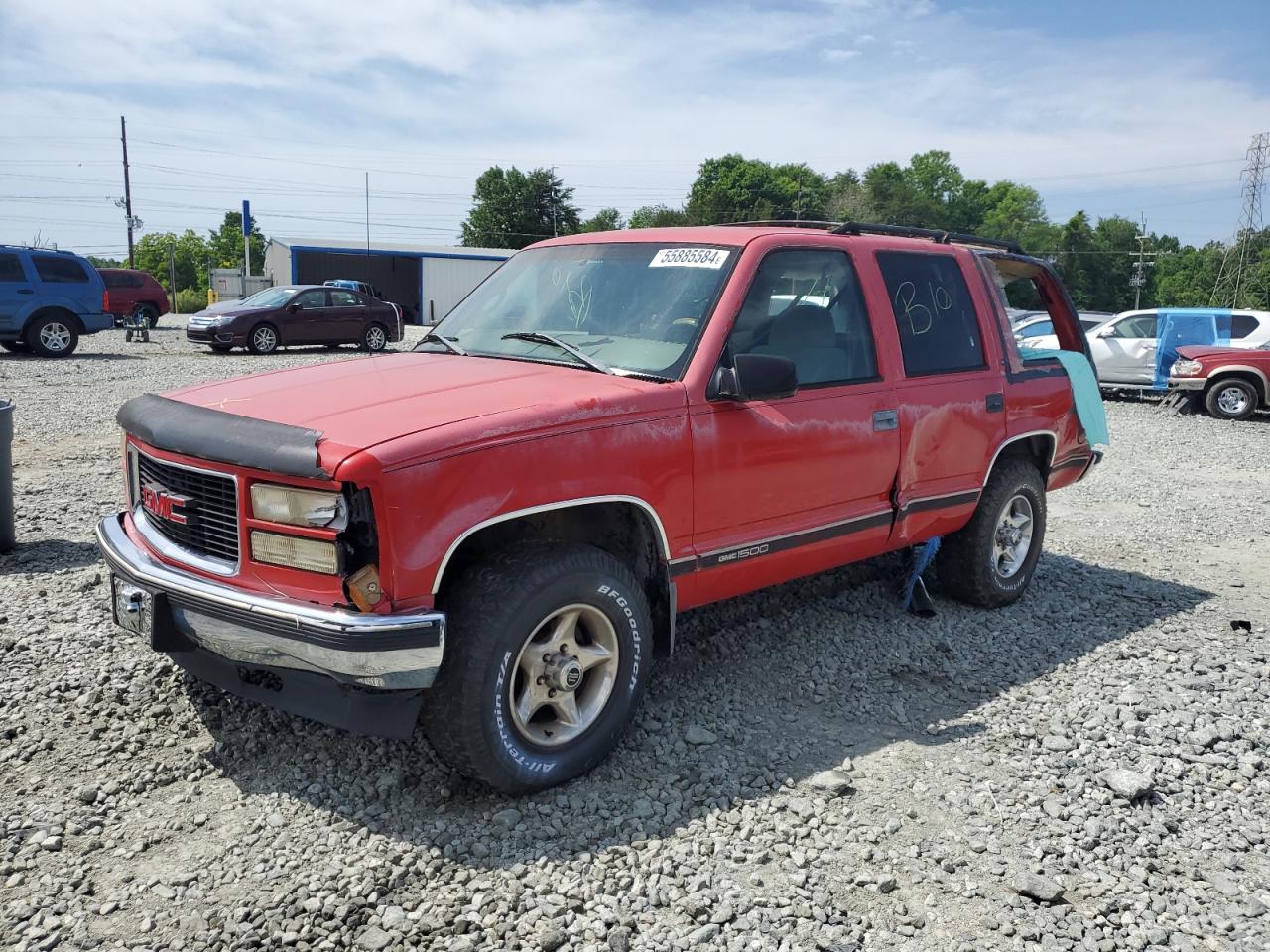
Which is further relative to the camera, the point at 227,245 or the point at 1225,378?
the point at 227,245

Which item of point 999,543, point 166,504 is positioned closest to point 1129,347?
point 999,543

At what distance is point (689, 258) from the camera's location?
14.0 feet

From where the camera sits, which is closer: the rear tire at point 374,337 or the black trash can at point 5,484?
the black trash can at point 5,484

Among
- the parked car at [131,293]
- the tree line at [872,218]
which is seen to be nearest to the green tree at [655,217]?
the tree line at [872,218]

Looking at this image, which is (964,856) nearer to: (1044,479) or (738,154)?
(1044,479)

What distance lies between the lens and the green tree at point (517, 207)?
86.8 m

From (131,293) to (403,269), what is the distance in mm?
19293

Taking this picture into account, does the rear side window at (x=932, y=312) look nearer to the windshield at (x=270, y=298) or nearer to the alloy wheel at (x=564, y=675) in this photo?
the alloy wheel at (x=564, y=675)

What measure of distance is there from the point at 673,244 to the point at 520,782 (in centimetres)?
233

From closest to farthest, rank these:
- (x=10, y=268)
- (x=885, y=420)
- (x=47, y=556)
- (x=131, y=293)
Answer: (x=885, y=420) → (x=47, y=556) → (x=10, y=268) → (x=131, y=293)

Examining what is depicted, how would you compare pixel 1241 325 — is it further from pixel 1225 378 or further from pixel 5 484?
pixel 5 484

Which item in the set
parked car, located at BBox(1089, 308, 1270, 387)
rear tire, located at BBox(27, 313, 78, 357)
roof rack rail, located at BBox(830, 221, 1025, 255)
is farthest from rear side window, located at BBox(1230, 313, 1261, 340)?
rear tire, located at BBox(27, 313, 78, 357)

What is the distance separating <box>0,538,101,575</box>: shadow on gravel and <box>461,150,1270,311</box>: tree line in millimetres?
75314

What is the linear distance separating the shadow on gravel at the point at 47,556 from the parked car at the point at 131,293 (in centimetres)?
2389
